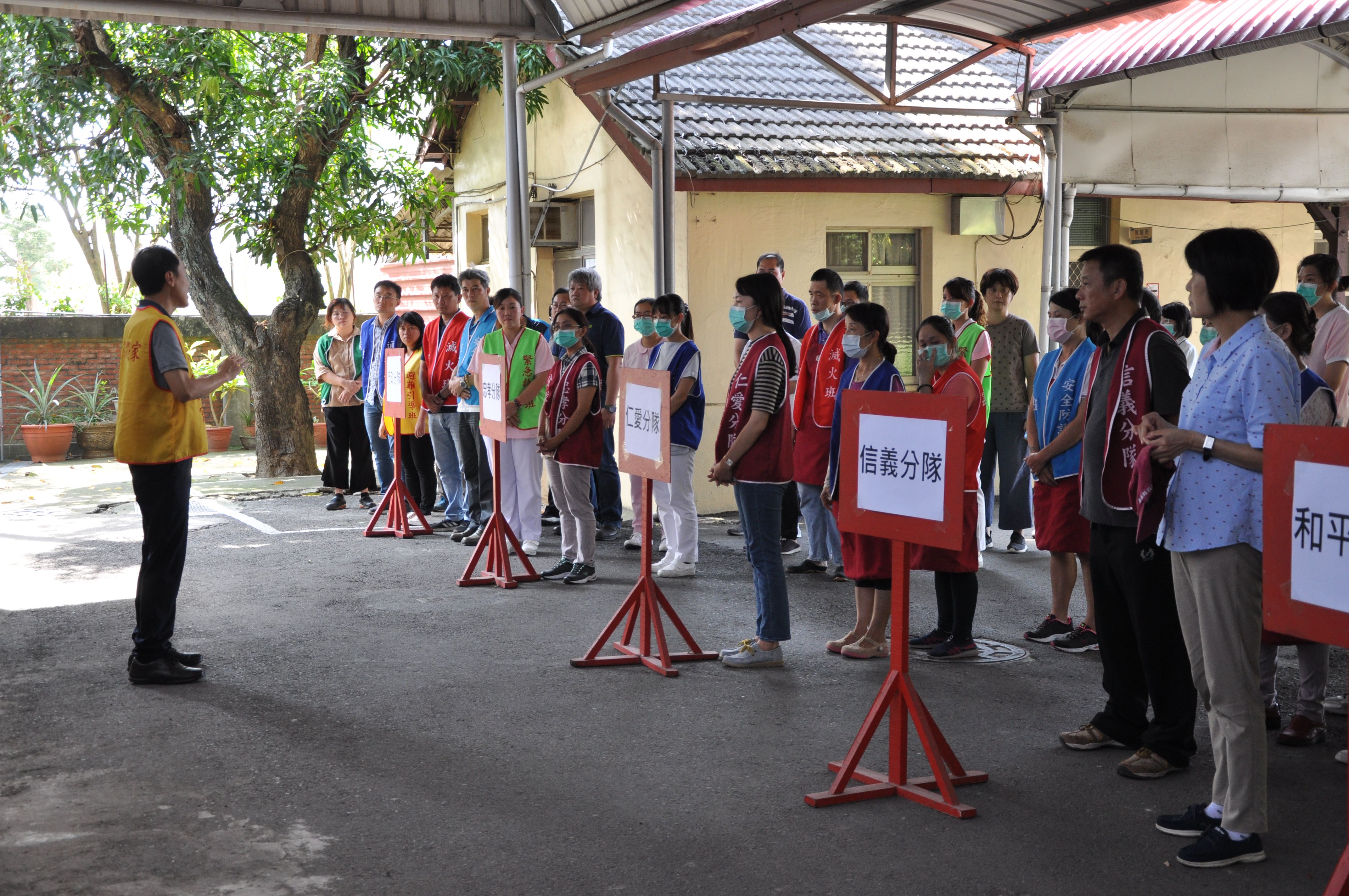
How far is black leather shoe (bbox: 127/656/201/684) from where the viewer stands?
5.99 meters

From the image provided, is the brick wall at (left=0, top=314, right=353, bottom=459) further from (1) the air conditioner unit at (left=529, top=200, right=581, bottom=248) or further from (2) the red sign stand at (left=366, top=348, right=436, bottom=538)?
(2) the red sign stand at (left=366, top=348, right=436, bottom=538)

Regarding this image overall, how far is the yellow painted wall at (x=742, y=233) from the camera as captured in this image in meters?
11.4

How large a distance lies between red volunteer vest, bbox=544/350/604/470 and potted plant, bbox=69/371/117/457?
10.8 meters

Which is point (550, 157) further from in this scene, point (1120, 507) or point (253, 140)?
point (1120, 507)

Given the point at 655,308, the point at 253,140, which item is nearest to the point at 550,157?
the point at 253,140

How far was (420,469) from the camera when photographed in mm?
11203

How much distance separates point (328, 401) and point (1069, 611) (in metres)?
7.47

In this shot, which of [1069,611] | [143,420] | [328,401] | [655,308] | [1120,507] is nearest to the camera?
[1120,507]

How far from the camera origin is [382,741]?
5.13 m

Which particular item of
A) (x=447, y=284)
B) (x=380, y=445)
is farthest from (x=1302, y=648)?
(x=380, y=445)

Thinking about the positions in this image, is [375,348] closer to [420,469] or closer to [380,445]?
[380,445]

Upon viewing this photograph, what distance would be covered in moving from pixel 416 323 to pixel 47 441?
27.7 feet

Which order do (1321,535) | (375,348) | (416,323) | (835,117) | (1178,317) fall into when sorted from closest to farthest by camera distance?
(1321,535)
(1178,317)
(416,323)
(375,348)
(835,117)

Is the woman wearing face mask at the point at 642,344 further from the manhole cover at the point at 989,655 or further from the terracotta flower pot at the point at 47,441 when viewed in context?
the terracotta flower pot at the point at 47,441
